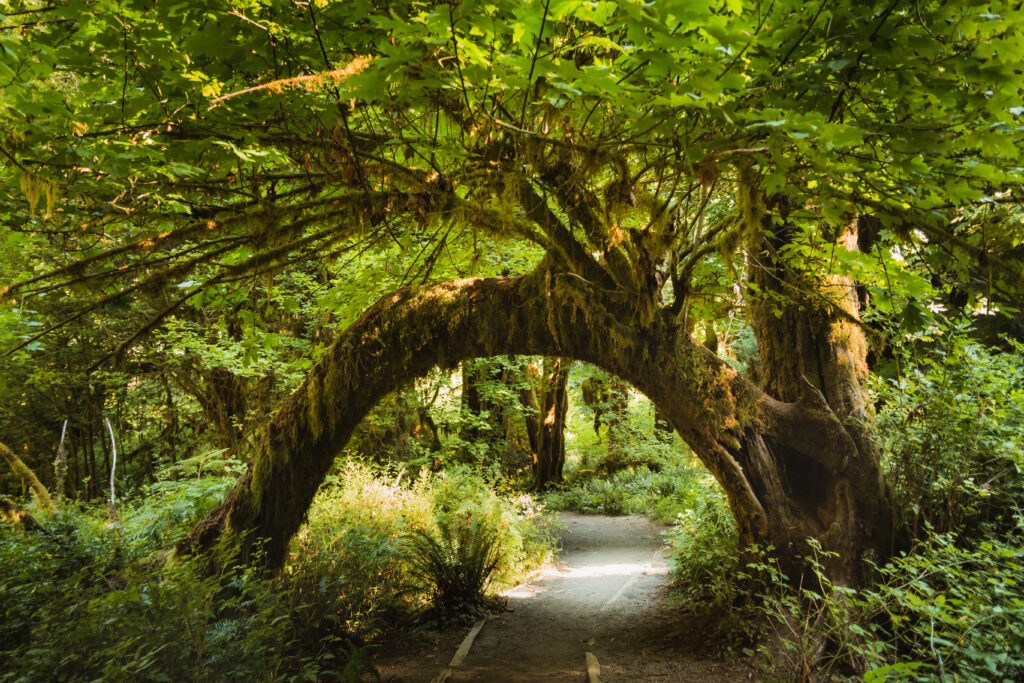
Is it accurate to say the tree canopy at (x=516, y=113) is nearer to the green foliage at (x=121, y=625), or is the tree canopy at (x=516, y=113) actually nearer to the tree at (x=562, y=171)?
the tree at (x=562, y=171)

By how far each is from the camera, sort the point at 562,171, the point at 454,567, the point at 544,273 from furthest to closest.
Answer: the point at 454,567 → the point at 544,273 → the point at 562,171

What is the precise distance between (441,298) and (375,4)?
2734 millimetres

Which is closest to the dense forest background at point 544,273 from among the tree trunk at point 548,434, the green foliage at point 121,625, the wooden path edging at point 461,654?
the green foliage at point 121,625

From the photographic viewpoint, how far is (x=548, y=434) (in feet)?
56.3

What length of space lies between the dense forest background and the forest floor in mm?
370

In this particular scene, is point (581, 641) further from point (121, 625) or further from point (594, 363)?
point (121, 625)

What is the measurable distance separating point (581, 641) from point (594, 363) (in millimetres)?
3300

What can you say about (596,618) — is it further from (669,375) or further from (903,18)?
(903,18)

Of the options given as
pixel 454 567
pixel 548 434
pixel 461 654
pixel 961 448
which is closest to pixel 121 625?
pixel 461 654

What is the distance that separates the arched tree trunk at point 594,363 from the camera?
485 cm

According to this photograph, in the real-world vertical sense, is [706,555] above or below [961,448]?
below

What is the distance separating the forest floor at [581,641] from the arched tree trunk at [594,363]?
138cm

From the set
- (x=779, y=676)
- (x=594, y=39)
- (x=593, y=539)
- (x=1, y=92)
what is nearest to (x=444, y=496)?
(x=593, y=539)

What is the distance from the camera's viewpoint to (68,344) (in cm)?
1170
